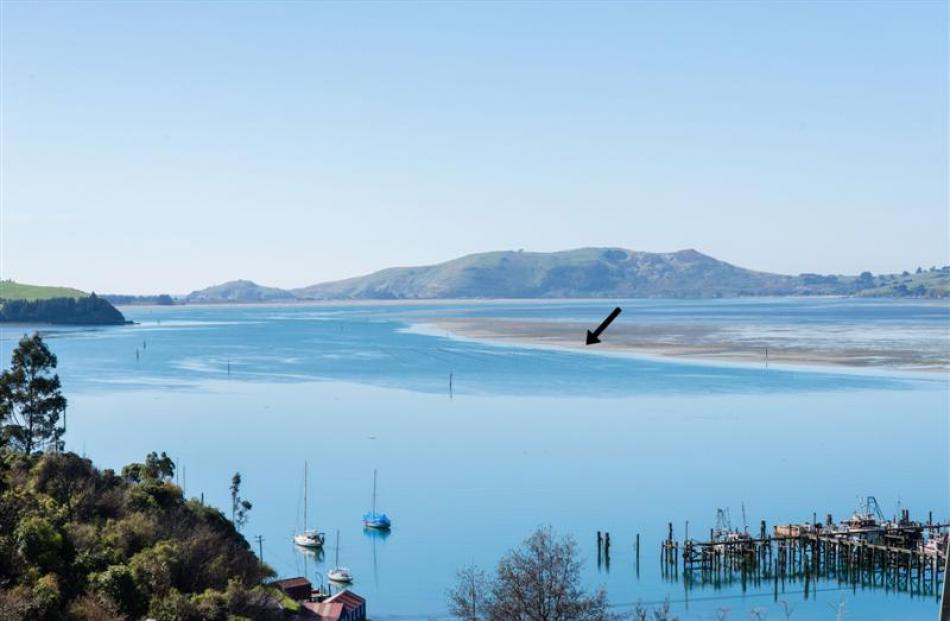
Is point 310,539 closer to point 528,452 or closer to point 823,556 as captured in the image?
point 528,452

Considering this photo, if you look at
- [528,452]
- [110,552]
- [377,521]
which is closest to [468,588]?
[377,521]

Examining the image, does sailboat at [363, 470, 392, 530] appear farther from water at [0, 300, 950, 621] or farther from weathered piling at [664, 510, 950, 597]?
weathered piling at [664, 510, 950, 597]

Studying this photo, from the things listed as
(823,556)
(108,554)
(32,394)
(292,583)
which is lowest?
(823,556)

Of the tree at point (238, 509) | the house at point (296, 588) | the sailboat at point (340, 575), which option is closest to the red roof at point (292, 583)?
the house at point (296, 588)

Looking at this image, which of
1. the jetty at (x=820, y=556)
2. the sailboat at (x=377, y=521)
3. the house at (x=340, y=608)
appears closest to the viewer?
the house at (x=340, y=608)

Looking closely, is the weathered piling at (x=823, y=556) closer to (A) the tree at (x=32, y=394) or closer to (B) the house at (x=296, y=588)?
(B) the house at (x=296, y=588)
